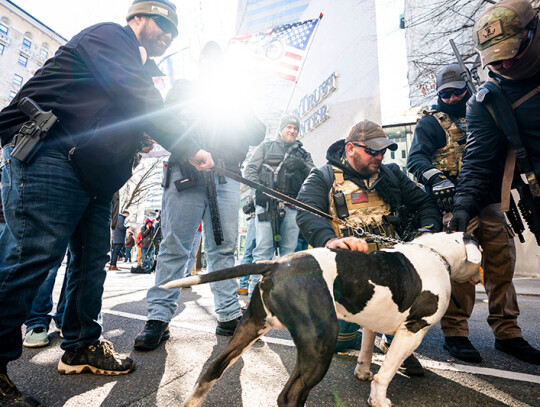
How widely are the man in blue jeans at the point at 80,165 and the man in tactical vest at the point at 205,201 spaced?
47 centimetres

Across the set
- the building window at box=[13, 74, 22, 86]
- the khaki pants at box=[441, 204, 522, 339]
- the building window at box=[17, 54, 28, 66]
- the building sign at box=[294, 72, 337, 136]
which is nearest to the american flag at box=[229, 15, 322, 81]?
the building sign at box=[294, 72, 337, 136]

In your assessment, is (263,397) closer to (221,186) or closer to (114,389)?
(114,389)

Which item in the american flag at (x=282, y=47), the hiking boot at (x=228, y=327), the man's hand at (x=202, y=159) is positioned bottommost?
the hiking boot at (x=228, y=327)

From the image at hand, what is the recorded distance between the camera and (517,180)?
2.11 m

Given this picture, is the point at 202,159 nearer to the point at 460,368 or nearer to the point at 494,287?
the point at 460,368

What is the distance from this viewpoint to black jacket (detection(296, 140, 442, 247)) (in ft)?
7.56

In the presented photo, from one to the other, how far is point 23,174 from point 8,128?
0.88 feet

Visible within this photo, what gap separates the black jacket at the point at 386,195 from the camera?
230cm

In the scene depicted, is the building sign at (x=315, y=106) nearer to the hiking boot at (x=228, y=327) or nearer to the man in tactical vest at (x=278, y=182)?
the man in tactical vest at (x=278, y=182)

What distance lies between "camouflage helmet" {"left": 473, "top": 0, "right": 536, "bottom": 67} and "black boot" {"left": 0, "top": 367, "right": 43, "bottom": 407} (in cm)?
313

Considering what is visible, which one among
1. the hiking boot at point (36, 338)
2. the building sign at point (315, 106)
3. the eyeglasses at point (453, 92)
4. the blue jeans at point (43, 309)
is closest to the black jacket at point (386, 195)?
the eyeglasses at point (453, 92)

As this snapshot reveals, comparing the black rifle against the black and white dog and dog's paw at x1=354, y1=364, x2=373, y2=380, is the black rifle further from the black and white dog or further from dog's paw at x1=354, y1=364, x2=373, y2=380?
dog's paw at x1=354, y1=364, x2=373, y2=380

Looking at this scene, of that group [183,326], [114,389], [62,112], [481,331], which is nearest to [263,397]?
[114,389]

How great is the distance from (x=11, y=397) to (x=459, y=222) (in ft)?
8.89
